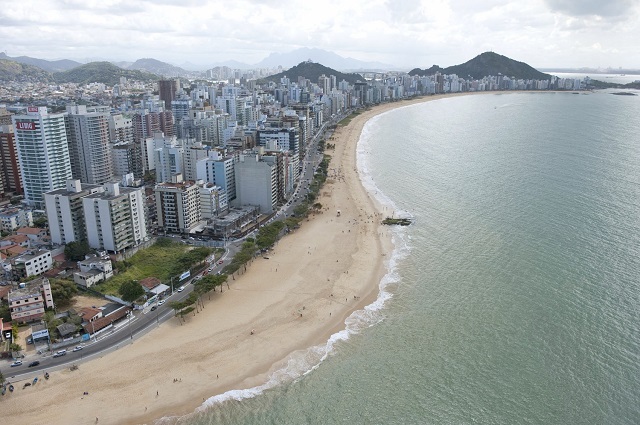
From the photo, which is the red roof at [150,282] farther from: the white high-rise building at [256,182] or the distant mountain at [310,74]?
the distant mountain at [310,74]

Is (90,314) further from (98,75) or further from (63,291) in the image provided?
(98,75)

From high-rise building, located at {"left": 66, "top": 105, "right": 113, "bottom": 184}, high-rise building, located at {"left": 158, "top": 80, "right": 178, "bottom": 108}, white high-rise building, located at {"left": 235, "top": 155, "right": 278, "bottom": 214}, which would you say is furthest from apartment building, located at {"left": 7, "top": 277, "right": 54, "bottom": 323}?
high-rise building, located at {"left": 158, "top": 80, "right": 178, "bottom": 108}

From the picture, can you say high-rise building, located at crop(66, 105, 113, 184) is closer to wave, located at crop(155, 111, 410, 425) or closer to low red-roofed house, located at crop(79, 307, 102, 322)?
low red-roofed house, located at crop(79, 307, 102, 322)

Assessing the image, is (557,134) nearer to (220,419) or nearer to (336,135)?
(336,135)

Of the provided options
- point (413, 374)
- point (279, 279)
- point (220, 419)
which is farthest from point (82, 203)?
point (413, 374)

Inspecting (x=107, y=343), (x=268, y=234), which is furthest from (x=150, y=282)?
(x=268, y=234)

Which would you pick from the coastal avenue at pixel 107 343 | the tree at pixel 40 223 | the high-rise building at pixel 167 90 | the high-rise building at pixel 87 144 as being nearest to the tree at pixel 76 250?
the coastal avenue at pixel 107 343
